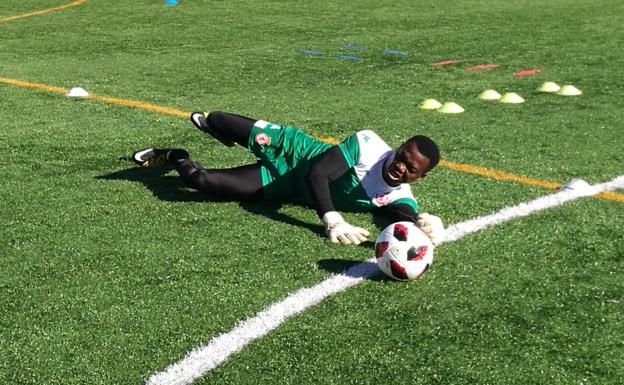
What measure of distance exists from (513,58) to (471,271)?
24.3ft

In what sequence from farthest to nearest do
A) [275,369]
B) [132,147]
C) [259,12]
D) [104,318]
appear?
[259,12]
[132,147]
[104,318]
[275,369]

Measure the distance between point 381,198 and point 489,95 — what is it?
4046 millimetres

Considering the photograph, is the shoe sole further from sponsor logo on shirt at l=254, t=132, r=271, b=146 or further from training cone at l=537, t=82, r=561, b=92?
training cone at l=537, t=82, r=561, b=92

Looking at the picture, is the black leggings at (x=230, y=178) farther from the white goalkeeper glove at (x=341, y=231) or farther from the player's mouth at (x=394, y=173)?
the player's mouth at (x=394, y=173)

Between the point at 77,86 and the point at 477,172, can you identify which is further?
the point at 77,86

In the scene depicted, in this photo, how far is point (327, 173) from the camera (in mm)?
4816

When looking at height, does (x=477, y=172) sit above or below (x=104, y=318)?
below

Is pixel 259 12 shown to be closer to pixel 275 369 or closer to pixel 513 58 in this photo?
pixel 513 58

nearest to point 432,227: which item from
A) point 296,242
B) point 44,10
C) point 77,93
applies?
point 296,242

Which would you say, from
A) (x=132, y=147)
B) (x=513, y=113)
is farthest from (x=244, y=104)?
(x=513, y=113)

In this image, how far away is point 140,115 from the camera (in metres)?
7.79

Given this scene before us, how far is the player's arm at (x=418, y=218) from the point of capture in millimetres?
4598

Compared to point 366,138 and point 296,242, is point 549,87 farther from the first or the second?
point 296,242

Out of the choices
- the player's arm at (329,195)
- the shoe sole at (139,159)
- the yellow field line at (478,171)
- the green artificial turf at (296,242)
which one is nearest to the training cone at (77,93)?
the green artificial turf at (296,242)
